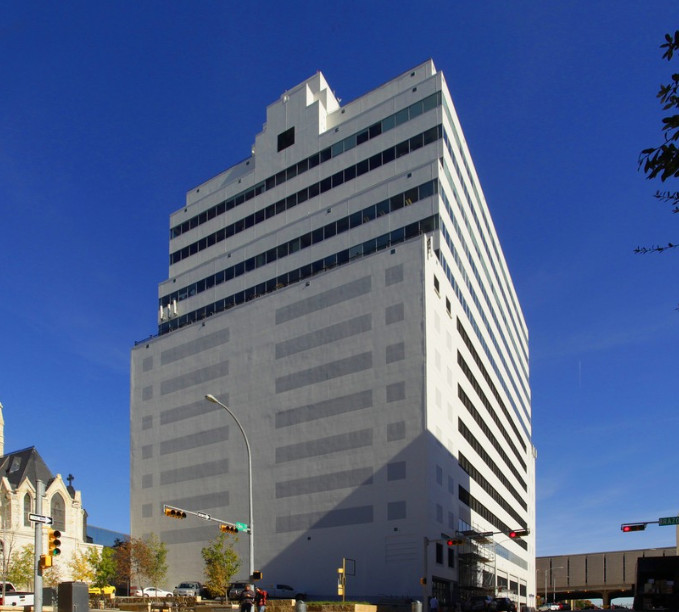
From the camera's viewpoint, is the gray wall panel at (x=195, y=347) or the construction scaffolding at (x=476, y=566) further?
the gray wall panel at (x=195, y=347)

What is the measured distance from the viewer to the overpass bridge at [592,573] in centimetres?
15138

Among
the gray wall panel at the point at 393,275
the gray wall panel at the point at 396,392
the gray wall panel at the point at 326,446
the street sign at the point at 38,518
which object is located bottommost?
the street sign at the point at 38,518

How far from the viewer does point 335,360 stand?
67.9m

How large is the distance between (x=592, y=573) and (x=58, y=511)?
10810 cm

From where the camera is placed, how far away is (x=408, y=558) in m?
60.0

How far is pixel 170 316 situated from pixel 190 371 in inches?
376

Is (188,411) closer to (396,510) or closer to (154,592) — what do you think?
(154,592)

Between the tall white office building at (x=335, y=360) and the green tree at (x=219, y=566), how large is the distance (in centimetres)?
261

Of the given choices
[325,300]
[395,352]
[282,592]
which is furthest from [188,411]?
[395,352]

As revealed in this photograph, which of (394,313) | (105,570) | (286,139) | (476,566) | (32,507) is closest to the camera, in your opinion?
(394,313)

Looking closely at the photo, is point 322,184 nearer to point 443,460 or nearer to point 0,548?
point 443,460

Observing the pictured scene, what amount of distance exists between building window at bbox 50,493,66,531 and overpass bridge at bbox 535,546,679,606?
97863 millimetres

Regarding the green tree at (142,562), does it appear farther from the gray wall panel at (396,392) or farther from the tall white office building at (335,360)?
the gray wall panel at (396,392)

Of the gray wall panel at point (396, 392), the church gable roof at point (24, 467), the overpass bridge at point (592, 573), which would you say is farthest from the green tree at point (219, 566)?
the overpass bridge at point (592, 573)
